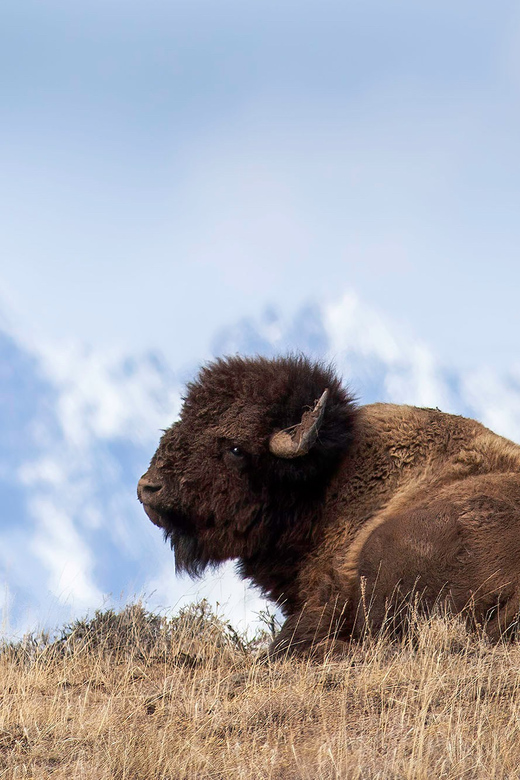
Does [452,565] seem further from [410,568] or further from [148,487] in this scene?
[148,487]

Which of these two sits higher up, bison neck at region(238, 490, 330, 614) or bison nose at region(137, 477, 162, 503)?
bison nose at region(137, 477, 162, 503)

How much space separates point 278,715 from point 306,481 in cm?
240

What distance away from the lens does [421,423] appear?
741 cm

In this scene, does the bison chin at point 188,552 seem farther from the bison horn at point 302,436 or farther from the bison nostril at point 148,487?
the bison horn at point 302,436

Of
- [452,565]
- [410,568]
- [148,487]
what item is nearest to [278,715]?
[410,568]

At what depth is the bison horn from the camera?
6738 millimetres

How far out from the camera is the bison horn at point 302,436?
674 cm

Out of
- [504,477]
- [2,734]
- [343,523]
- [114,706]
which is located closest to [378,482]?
[343,523]

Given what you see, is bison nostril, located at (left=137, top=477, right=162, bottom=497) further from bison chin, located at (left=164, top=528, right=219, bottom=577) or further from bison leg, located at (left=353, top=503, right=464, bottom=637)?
bison leg, located at (left=353, top=503, right=464, bottom=637)

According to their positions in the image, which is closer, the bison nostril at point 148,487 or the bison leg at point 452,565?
the bison leg at point 452,565

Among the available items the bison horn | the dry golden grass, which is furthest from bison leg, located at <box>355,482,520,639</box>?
the bison horn

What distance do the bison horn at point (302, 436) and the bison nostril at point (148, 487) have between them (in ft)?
3.49

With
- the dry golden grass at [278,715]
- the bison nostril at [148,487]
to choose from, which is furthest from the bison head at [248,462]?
the dry golden grass at [278,715]

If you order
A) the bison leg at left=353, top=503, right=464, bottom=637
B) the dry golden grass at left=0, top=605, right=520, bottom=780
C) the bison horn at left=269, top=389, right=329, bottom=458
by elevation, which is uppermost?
the bison horn at left=269, top=389, right=329, bottom=458
